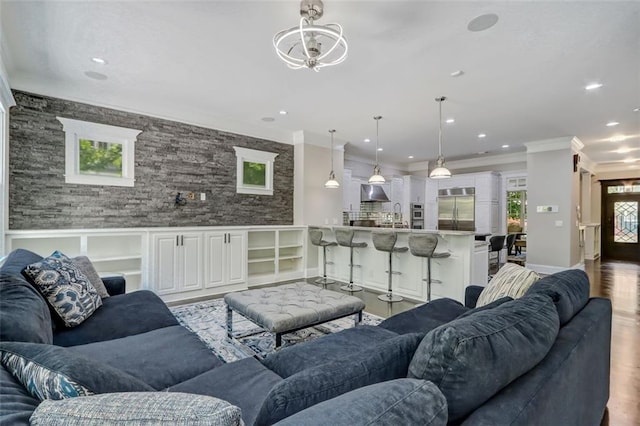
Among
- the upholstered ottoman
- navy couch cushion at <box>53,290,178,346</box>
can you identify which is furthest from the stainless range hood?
navy couch cushion at <box>53,290,178,346</box>

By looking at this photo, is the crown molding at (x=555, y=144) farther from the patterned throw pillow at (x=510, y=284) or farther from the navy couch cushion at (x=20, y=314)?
the navy couch cushion at (x=20, y=314)

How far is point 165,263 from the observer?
4391mm

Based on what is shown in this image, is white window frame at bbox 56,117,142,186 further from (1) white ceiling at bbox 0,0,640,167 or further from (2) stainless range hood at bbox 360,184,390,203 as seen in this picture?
(2) stainless range hood at bbox 360,184,390,203

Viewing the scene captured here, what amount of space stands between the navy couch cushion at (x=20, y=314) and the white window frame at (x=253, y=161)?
4.12 meters

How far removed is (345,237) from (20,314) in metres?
4.28

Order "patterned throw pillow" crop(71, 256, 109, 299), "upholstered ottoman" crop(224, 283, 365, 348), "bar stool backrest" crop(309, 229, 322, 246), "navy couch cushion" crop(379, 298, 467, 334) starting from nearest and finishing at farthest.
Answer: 1. "navy couch cushion" crop(379, 298, 467, 334)
2. "upholstered ottoman" crop(224, 283, 365, 348)
3. "patterned throw pillow" crop(71, 256, 109, 299)
4. "bar stool backrest" crop(309, 229, 322, 246)

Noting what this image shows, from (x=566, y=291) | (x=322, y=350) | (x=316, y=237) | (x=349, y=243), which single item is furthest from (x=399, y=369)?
(x=316, y=237)

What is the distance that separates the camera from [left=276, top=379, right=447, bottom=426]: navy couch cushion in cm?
66

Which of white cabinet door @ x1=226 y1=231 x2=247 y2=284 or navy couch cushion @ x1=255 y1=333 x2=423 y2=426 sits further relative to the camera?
white cabinet door @ x1=226 y1=231 x2=247 y2=284

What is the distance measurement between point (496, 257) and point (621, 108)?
313 cm

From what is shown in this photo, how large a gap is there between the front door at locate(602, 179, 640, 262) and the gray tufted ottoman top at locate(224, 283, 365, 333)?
1074 centimetres

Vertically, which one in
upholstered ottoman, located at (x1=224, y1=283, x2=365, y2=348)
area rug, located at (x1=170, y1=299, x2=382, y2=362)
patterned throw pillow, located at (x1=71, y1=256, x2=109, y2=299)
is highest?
patterned throw pillow, located at (x1=71, y1=256, x2=109, y2=299)

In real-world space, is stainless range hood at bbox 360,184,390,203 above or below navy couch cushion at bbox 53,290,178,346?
above

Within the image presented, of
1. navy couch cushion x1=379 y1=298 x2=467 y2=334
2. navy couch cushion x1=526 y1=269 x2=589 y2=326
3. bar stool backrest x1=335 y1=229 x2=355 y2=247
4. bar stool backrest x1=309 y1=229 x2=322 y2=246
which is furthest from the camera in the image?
bar stool backrest x1=309 y1=229 x2=322 y2=246
